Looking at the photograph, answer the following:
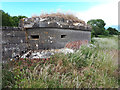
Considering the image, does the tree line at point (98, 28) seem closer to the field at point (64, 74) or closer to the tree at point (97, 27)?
the tree at point (97, 27)

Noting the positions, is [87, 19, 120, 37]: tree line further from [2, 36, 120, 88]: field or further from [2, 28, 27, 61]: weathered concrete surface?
[2, 28, 27, 61]: weathered concrete surface

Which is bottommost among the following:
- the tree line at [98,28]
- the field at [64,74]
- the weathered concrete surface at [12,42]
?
the field at [64,74]

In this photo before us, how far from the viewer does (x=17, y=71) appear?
329 cm

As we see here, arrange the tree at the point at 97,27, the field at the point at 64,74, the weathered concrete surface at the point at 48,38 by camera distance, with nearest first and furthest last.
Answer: the field at the point at 64,74 < the weathered concrete surface at the point at 48,38 < the tree at the point at 97,27

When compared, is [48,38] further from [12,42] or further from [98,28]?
[98,28]

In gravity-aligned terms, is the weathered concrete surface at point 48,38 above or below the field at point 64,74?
above

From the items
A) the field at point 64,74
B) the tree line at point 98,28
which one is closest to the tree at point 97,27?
the tree line at point 98,28

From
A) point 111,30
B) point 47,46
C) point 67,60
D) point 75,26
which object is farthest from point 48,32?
point 111,30

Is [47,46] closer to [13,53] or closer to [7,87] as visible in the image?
[13,53]

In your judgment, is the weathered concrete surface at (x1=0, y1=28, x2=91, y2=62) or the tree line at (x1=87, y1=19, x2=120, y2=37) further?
the tree line at (x1=87, y1=19, x2=120, y2=37)

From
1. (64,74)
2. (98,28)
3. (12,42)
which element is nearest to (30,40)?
(12,42)

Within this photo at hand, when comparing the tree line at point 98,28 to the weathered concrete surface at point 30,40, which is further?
the tree line at point 98,28

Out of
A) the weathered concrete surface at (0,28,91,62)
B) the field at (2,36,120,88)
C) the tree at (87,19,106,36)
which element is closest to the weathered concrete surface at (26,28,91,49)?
the weathered concrete surface at (0,28,91,62)

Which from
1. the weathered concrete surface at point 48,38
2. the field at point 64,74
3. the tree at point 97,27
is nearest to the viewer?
the field at point 64,74
